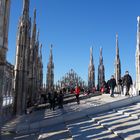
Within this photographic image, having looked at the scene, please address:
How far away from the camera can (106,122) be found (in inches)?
420

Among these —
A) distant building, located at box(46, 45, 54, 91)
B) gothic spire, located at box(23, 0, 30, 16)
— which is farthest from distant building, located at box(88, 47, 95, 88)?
gothic spire, located at box(23, 0, 30, 16)

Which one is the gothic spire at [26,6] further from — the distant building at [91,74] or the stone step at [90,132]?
the distant building at [91,74]

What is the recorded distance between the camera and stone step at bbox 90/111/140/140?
26.7 ft

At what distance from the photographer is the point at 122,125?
9547mm

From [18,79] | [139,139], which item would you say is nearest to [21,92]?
[18,79]

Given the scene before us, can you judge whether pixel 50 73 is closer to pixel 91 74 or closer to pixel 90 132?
pixel 91 74

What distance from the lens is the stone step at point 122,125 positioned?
8.15 meters

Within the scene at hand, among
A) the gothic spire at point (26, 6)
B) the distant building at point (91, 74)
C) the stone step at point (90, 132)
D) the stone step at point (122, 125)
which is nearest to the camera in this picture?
the stone step at point (122, 125)

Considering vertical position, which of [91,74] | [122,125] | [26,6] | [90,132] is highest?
[26,6]

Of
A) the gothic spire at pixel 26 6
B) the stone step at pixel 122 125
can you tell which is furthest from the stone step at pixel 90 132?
the gothic spire at pixel 26 6

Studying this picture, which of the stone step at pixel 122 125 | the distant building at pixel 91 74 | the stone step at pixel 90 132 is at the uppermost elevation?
the distant building at pixel 91 74

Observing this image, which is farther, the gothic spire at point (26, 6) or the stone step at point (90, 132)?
the gothic spire at point (26, 6)

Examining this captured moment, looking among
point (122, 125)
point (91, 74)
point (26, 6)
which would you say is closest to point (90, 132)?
point (122, 125)

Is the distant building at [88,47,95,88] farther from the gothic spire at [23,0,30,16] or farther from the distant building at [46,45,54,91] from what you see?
the gothic spire at [23,0,30,16]
